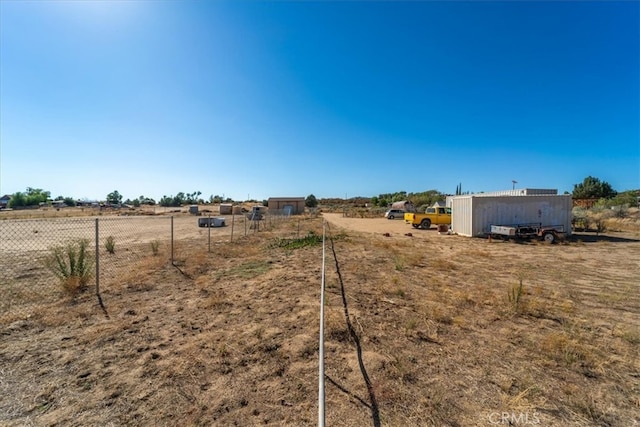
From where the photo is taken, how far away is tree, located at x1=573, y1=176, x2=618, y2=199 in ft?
173

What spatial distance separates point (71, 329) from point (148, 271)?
12.3ft

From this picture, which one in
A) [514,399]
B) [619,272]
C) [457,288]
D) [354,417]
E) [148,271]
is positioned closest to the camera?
[354,417]

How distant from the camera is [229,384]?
3.02m

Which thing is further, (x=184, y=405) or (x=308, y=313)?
(x=308, y=313)

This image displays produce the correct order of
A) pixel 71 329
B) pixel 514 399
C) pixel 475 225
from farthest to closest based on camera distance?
pixel 475 225
pixel 71 329
pixel 514 399

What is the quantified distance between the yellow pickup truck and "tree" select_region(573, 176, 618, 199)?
165 ft

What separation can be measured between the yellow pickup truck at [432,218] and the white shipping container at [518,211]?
268 inches

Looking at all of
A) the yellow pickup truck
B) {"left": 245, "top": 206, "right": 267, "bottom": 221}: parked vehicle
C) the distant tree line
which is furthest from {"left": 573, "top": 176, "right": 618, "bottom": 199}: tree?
{"left": 245, "top": 206, "right": 267, "bottom": 221}: parked vehicle

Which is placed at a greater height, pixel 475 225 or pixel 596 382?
pixel 475 225

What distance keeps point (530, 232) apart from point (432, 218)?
29.4 ft

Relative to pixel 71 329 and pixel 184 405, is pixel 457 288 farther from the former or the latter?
pixel 71 329

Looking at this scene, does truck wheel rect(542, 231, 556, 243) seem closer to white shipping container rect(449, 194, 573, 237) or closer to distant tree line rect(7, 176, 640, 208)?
white shipping container rect(449, 194, 573, 237)

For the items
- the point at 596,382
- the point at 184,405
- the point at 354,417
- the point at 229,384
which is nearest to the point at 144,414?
the point at 184,405
